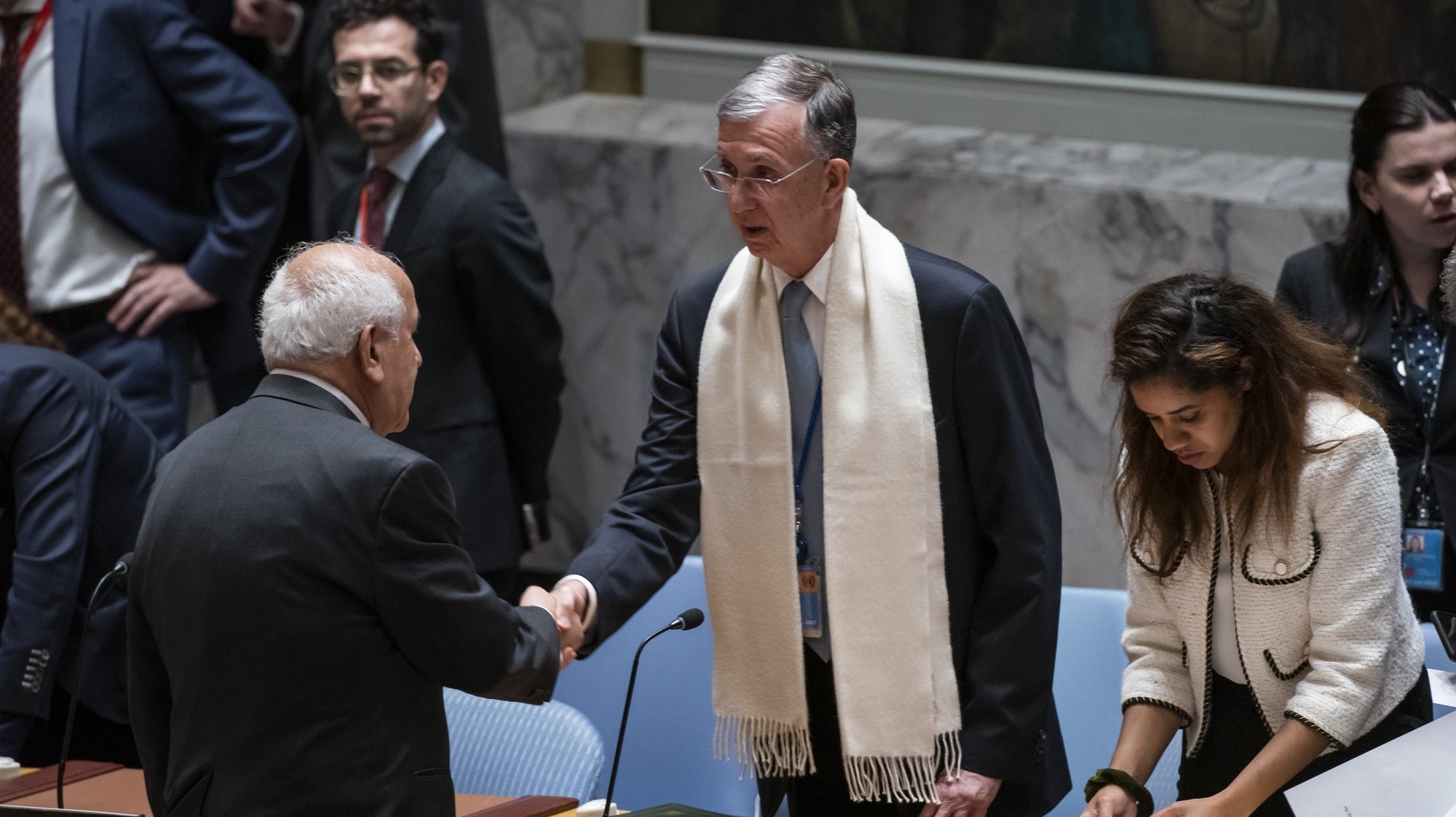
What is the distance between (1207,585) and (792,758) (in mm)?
703

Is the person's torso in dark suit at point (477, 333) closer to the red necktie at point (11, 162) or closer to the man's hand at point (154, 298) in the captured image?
the man's hand at point (154, 298)

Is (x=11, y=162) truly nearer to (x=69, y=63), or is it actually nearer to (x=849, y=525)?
(x=69, y=63)

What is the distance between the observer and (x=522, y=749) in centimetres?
339

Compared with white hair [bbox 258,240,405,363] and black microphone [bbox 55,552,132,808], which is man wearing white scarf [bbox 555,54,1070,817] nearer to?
white hair [bbox 258,240,405,363]

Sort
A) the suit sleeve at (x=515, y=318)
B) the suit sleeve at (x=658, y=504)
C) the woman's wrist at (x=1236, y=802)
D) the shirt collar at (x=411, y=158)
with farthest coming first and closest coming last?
the shirt collar at (x=411, y=158)
the suit sleeve at (x=515, y=318)
the suit sleeve at (x=658, y=504)
the woman's wrist at (x=1236, y=802)

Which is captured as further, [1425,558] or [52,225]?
[52,225]

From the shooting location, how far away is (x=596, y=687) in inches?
150

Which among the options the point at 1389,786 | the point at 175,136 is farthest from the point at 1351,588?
the point at 175,136

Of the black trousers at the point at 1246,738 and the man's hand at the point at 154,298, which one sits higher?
the black trousers at the point at 1246,738

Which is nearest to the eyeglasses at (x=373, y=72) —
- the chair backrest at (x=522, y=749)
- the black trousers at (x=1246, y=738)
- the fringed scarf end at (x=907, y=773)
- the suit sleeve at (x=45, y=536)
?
the suit sleeve at (x=45, y=536)

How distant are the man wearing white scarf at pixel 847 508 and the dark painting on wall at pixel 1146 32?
Answer: 8.56 feet

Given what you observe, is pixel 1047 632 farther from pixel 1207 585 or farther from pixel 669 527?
pixel 669 527

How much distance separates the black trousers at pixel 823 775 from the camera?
285 cm

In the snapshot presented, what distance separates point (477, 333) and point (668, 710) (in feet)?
3.59
